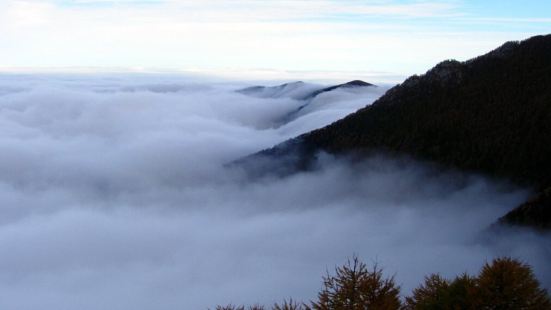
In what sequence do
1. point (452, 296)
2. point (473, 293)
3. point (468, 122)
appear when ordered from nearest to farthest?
point (473, 293) → point (452, 296) → point (468, 122)

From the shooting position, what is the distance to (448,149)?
134 meters

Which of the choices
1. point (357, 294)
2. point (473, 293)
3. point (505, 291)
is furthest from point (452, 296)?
point (357, 294)

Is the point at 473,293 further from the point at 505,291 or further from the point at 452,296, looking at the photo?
the point at 452,296

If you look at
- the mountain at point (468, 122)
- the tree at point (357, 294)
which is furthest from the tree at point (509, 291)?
the mountain at point (468, 122)

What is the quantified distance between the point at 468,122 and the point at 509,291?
118543 mm

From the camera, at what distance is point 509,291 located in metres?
28.6

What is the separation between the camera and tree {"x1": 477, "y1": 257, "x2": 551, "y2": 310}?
93.7 ft

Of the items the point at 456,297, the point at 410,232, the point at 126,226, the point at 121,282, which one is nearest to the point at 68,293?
the point at 121,282

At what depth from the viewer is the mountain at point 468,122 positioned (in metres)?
118

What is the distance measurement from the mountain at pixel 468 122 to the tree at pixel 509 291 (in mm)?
79188

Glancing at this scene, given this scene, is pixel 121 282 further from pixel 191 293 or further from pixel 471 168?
Answer: pixel 471 168

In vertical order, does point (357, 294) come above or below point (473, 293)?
above

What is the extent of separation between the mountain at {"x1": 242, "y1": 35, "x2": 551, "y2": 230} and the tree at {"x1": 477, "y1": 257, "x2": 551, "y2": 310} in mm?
79188

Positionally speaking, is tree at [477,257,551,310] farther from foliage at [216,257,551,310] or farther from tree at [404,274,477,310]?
tree at [404,274,477,310]
